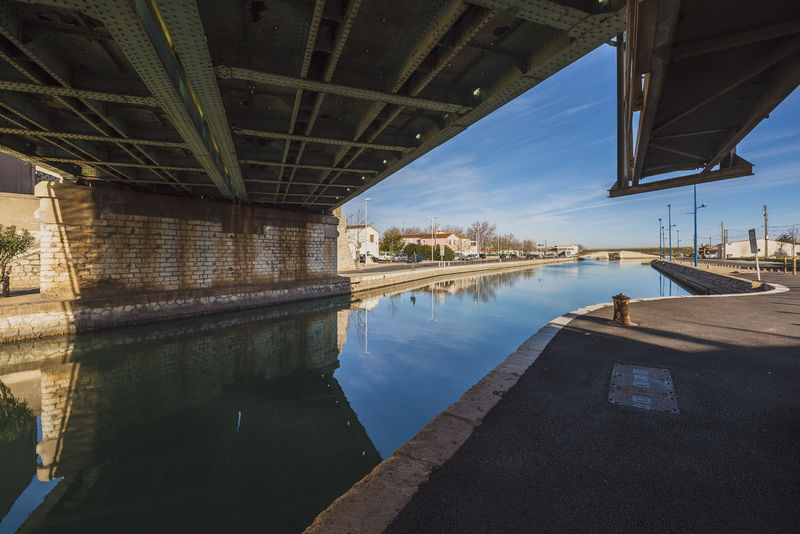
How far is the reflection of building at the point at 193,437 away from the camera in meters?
4.18

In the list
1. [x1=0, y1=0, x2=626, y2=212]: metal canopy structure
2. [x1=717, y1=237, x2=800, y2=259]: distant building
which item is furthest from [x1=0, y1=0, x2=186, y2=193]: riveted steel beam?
[x1=717, y1=237, x2=800, y2=259]: distant building

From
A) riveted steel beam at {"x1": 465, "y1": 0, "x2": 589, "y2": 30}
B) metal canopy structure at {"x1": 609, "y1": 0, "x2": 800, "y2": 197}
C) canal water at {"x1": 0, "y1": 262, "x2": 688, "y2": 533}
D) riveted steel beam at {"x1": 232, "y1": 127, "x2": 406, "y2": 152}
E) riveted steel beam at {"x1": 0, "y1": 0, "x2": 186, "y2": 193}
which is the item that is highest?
riveted steel beam at {"x1": 0, "y1": 0, "x2": 186, "y2": 193}

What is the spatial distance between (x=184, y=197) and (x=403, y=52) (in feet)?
47.0

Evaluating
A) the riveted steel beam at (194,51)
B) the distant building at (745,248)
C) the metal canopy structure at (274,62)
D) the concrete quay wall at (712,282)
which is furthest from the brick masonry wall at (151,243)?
the distant building at (745,248)

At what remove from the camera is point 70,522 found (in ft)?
13.2

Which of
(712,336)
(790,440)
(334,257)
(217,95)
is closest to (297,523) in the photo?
(790,440)

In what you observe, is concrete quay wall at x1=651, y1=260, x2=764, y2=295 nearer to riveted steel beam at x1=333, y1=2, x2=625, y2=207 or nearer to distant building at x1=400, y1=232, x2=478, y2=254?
riveted steel beam at x1=333, y1=2, x2=625, y2=207

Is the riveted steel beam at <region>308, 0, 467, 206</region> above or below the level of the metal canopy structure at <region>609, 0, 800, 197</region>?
above

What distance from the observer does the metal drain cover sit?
4520 millimetres

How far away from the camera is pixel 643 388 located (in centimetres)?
500

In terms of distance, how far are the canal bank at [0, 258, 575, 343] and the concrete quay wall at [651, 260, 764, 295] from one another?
80.2ft

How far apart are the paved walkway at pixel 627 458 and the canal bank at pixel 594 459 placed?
1 cm

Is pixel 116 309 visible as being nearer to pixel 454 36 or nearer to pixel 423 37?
pixel 423 37

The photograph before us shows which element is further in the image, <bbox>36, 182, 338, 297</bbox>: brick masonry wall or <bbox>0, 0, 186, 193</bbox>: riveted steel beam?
<bbox>36, 182, 338, 297</bbox>: brick masonry wall
